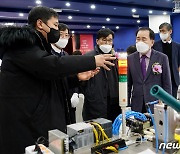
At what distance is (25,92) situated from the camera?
4.52 ft

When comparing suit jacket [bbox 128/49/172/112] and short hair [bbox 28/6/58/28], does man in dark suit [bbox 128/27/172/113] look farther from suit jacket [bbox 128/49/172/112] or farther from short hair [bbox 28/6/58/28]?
short hair [bbox 28/6/58/28]

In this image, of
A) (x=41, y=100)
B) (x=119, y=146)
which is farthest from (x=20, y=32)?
(x=119, y=146)

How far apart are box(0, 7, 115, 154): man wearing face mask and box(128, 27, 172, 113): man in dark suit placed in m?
1.08

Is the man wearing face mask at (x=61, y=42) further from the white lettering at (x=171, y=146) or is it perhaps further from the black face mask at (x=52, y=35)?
the white lettering at (x=171, y=146)

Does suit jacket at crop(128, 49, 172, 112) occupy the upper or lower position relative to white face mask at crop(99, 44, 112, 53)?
lower

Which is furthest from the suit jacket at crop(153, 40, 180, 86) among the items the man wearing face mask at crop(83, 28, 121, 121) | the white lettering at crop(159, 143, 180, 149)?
the white lettering at crop(159, 143, 180, 149)

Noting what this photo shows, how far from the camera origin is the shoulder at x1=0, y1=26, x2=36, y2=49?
1.32 m

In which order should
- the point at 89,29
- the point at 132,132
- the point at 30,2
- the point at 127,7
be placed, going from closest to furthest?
the point at 132,132 → the point at 30,2 → the point at 127,7 → the point at 89,29

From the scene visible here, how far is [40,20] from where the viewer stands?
60.6 inches

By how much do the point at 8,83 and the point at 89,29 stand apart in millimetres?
14715

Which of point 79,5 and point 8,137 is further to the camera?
point 79,5

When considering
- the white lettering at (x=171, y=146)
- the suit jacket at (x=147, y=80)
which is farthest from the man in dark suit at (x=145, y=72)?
the white lettering at (x=171, y=146)

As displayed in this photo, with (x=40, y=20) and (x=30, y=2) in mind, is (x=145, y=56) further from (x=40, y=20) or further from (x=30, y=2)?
(x=30, y=2)

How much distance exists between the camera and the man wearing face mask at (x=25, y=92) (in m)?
1.32
